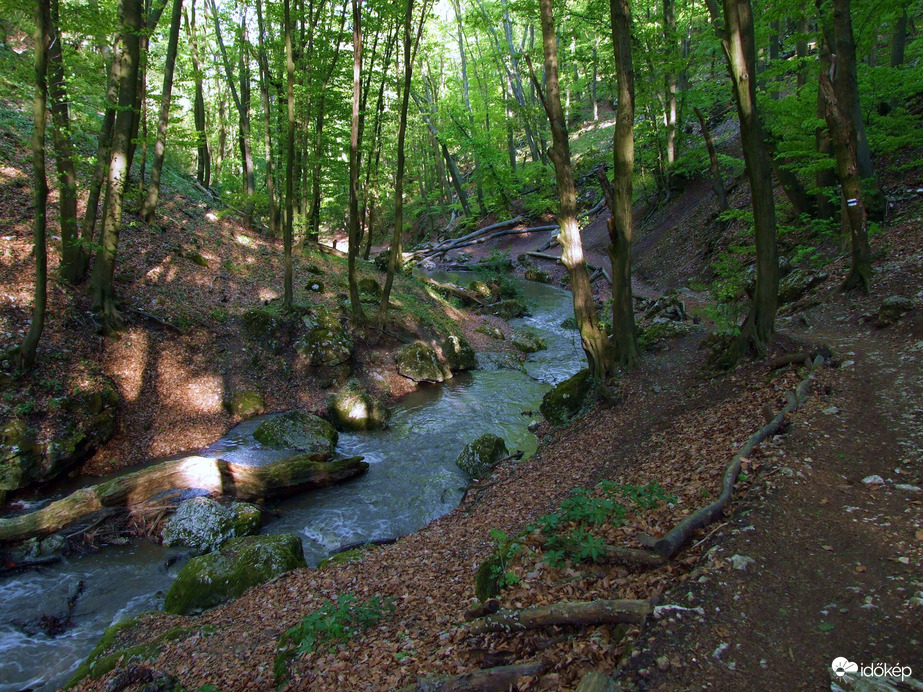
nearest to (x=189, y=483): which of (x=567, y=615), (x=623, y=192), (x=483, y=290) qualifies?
(x=567, y=615)

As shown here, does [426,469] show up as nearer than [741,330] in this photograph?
No

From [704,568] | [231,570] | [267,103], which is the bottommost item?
[231,570]

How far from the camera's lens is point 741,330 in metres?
Result: 8.15

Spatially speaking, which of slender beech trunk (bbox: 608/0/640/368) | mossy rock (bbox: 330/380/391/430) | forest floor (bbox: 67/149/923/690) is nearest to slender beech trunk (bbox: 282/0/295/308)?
mossy rock (bbox: 330/380/391/430)

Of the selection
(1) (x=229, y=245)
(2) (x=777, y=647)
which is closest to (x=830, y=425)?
(2) (x=777, y=647)

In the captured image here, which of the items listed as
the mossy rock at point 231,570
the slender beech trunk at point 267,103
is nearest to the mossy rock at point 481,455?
the mossy rock at point 231,570

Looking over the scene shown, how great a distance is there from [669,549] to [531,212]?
104ft

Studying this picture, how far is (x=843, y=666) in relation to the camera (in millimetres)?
2771

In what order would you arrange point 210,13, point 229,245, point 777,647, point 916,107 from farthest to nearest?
point 210,13 < point 229,245 < point 916,107 < point 777,647

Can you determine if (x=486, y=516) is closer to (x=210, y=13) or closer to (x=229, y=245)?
(x=229, y=245)

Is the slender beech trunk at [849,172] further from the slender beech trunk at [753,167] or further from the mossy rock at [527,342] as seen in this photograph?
the mossy rock at [527,342]

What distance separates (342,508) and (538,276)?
20986 millimetres

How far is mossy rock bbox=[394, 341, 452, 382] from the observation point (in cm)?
1445

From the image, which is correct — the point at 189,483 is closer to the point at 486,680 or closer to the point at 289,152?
the point at 486,680
